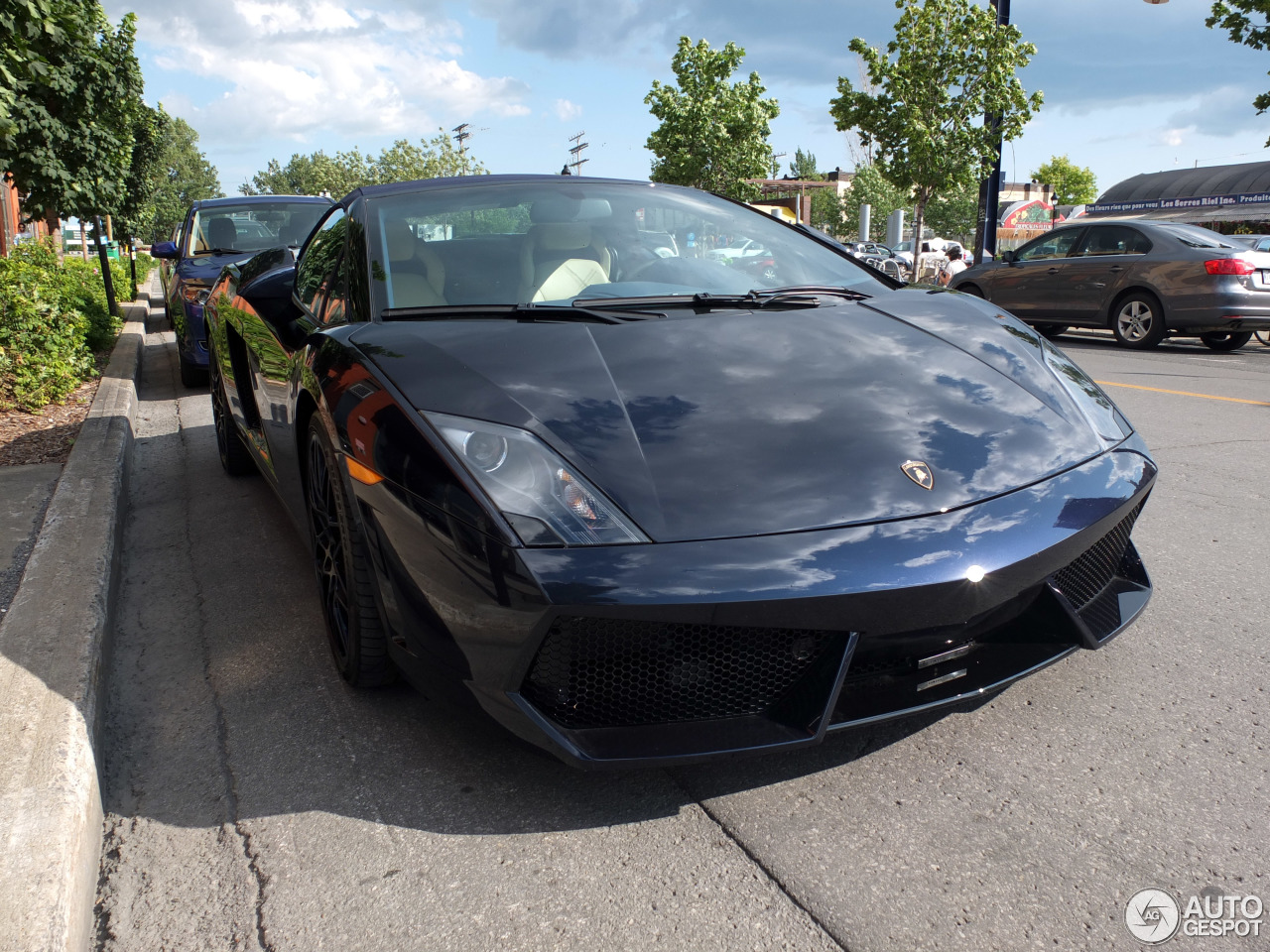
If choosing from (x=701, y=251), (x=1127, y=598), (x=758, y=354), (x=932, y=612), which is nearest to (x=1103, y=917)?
(x=932, y=612)

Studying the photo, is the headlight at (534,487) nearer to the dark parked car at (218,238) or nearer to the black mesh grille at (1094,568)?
the black mesh grille at (1094,568)

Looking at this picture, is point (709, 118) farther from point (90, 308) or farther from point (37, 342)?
point (37, 342)

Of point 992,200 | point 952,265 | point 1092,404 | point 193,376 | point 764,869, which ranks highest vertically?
point 992,200

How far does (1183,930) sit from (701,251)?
2.32m

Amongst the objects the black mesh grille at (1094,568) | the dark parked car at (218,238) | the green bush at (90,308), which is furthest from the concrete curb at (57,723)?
the green bush at (90,308)

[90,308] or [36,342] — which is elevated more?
[90,308]

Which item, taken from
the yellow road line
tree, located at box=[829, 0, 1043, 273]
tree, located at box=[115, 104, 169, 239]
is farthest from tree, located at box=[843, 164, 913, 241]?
the yellow road line

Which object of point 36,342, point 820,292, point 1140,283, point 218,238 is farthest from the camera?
point 1140,283

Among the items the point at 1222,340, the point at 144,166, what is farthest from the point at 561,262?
Answer: the point at 144,166

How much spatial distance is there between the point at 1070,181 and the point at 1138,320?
10810 cm

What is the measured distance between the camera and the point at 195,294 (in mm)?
8031

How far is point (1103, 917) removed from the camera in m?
1.72

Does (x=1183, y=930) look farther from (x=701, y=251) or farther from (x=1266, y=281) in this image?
(x=1266, y=281)

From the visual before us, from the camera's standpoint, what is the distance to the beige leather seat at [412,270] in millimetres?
2748
